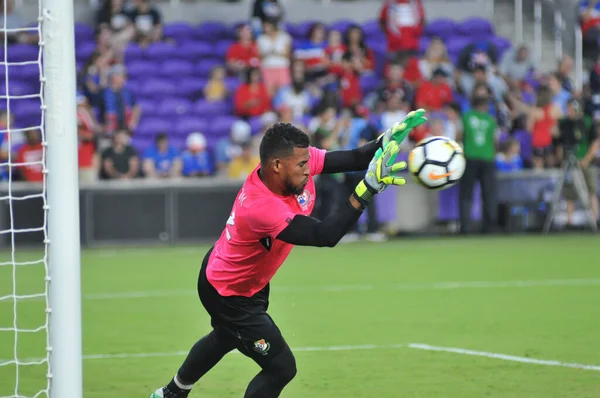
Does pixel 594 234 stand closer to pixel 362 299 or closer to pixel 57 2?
pixel 362 299

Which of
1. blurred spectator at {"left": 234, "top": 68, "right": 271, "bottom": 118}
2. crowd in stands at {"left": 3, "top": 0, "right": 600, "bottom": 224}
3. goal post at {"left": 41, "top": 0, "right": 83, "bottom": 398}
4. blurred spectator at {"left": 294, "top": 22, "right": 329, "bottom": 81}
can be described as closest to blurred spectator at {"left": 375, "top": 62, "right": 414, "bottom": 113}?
crowd in stands at {"left": 3, "top": 0, "right": 600, "bottom": 224}

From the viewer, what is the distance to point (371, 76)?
21234 mm

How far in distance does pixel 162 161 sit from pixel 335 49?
13.9 ft

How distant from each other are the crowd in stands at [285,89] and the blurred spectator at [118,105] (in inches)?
0.9

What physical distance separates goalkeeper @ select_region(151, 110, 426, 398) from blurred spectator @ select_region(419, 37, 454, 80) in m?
15.0

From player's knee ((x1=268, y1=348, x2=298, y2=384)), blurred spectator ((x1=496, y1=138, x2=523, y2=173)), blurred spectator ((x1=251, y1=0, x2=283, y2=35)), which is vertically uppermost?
blurred spectator ((x1=251, y1=0, x2=283, y2=35))

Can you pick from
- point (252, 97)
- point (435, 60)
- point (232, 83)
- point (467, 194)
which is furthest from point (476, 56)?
point (232, 83)

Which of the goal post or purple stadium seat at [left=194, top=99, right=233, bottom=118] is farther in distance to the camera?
purple stadium seat at [left=194, top=99, right=233, bottom=118]

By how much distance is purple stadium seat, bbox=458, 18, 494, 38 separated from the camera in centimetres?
2305

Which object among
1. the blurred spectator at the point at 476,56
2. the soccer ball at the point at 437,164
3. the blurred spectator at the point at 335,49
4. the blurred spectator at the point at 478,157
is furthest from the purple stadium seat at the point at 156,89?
the soccer ball at the point at 437,164

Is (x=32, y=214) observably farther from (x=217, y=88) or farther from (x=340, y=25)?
(x=340, y=25)

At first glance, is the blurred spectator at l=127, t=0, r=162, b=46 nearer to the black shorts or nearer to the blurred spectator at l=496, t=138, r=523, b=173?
the blurred spectator at l=496, t=138, r=523, b=173

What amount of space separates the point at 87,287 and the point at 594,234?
9.59 metres

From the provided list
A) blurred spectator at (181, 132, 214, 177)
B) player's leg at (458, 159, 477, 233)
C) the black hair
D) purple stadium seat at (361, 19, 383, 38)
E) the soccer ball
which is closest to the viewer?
the black hair
